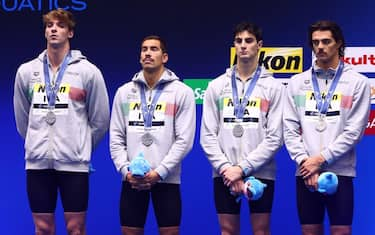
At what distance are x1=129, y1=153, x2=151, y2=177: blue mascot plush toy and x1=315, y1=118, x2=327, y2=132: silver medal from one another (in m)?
1.04

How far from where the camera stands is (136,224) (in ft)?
14.8

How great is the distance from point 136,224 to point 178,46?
1841 millimetres

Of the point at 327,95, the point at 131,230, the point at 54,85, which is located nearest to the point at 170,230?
the point at 131,230

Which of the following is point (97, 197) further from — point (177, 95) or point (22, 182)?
point (177, 95)

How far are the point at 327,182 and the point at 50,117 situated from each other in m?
1.70

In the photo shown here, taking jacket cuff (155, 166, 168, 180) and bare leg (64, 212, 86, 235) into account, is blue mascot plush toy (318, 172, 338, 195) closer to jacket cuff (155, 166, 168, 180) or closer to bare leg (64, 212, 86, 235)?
jacket cuff (155, 166, 168, 180)

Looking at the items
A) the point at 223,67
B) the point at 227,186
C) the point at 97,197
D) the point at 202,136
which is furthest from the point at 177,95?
the point at 97,197

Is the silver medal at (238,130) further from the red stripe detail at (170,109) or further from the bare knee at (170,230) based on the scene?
the bare knee at (170,230)

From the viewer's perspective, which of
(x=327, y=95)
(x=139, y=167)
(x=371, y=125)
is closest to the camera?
(x=139, y=167)

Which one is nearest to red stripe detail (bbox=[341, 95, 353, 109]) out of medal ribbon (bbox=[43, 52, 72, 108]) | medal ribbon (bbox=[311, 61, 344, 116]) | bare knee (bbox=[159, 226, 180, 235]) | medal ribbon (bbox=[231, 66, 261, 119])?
medal ribbon (bbox=[311, 61, 344, 116])

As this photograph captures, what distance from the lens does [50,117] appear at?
450 centimetres

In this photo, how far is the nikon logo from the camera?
18.9 feet

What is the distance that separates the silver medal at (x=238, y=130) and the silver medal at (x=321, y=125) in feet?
1.48

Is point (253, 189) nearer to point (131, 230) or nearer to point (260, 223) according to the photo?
point (260, 223)
